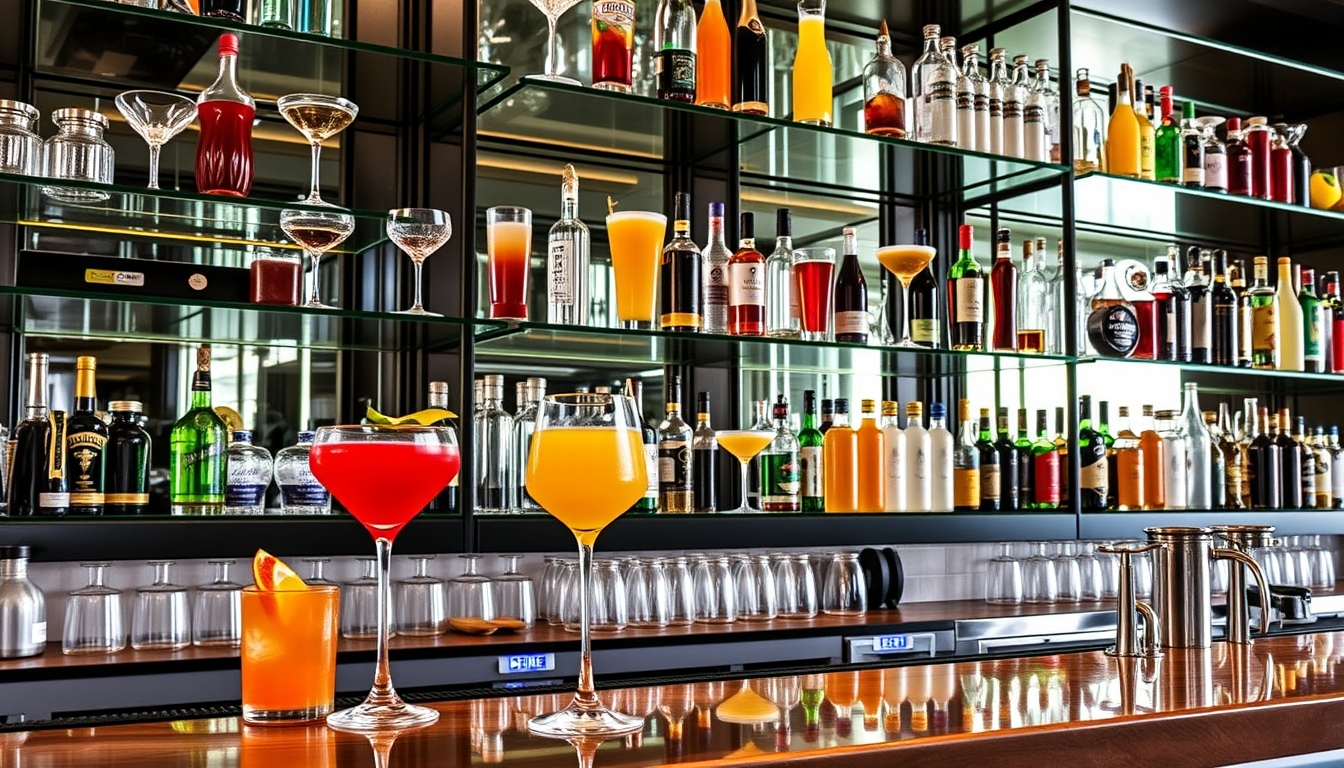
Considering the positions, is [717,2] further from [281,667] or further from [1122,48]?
[281,667]

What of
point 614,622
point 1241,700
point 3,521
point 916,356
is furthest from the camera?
point 916,356

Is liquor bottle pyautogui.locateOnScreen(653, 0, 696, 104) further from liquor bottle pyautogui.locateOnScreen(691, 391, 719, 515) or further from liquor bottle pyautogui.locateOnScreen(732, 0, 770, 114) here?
liquor bottle pyautogui.locateOnScreen(691, 391, 719, 515)

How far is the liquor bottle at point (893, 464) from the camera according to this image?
3.22m

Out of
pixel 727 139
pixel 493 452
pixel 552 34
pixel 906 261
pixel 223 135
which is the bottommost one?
pixel 493 452

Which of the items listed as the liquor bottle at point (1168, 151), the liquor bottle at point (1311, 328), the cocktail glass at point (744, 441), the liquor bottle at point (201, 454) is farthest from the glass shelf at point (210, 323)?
the liquor bottle at point (1311, 328)

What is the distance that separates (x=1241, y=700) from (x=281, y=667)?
3.36 feet

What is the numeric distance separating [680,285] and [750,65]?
590 millimetres

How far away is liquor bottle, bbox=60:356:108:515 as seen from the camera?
Result: 7.88 ft

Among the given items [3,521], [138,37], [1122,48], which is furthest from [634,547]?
[1122,48]

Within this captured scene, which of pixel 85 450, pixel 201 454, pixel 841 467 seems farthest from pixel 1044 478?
pixel 85 450

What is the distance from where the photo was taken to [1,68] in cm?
290

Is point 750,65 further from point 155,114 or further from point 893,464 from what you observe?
point 155,114

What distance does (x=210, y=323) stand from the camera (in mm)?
2707

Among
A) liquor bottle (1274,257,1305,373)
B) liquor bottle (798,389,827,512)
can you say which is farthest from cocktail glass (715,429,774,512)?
liquor bottle (1274,257,1305,373)
